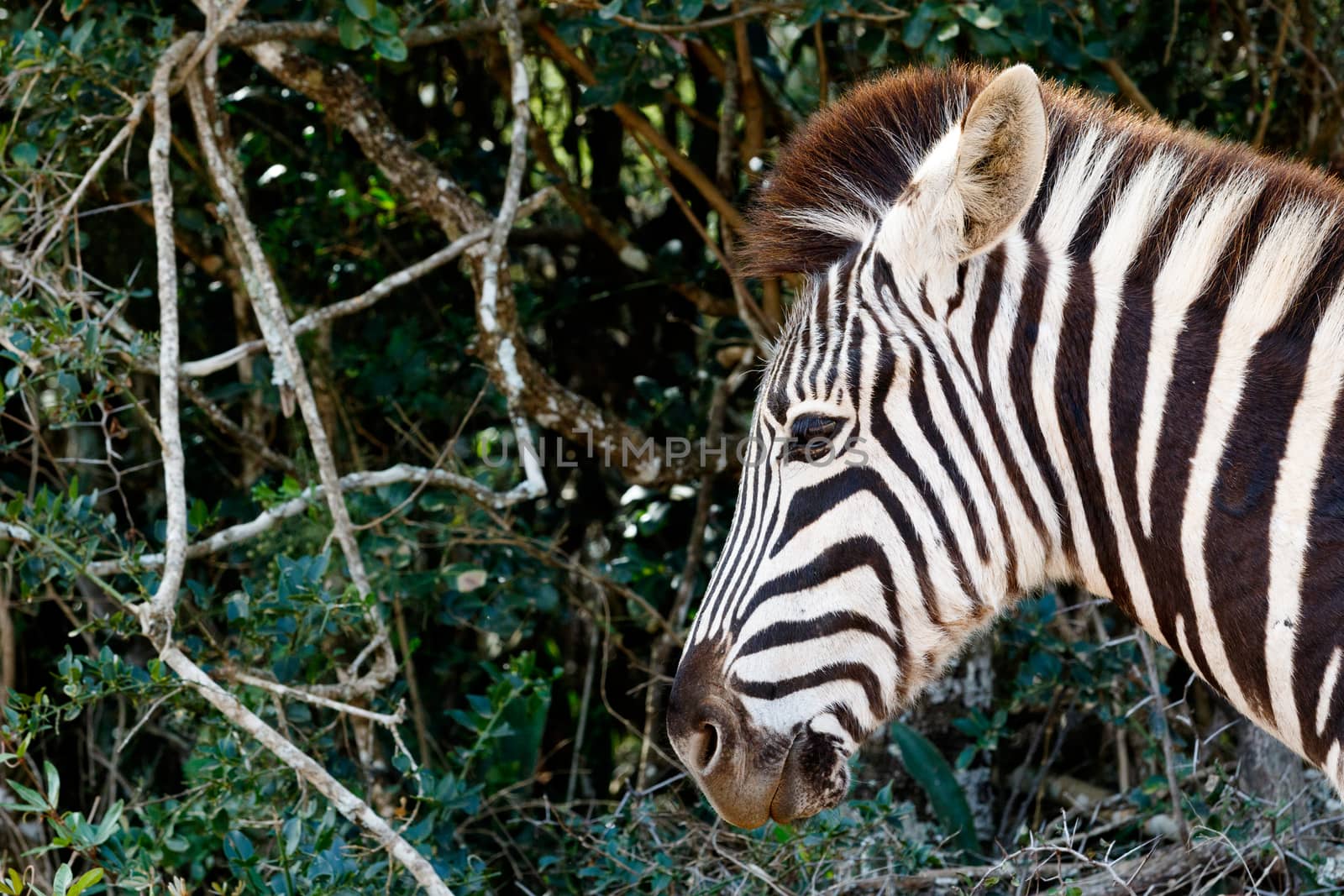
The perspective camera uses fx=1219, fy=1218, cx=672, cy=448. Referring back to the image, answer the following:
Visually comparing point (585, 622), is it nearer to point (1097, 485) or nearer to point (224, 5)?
point (224, 5)

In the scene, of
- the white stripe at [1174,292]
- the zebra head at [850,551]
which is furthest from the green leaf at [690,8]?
the white stripe at [1174,292]

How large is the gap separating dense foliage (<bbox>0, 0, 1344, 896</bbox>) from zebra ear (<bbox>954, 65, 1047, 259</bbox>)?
1251mm

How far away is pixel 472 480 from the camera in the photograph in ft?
11.9

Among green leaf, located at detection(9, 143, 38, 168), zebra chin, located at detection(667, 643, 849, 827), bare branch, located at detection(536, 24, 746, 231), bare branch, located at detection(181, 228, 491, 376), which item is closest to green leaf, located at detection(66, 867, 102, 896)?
zebra chin, located at detection(667, 643, 849, 827)

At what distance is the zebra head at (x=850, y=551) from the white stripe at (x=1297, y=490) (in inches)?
18.6

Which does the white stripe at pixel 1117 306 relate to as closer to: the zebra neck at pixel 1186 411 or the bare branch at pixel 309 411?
the zebra neck at pixel 1186 411

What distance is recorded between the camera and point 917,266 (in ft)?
7.33

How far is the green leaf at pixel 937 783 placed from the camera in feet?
12.1

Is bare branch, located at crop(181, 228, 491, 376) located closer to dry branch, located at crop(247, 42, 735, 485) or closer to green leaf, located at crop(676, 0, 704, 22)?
dry branch, located at crop(247, 42, 735, 485)

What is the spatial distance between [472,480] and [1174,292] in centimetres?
215

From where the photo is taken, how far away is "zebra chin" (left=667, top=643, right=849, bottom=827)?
2.24 m

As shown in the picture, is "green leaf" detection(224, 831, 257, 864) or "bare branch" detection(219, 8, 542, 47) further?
"bare branch" detection(219, 8, 542, 47)

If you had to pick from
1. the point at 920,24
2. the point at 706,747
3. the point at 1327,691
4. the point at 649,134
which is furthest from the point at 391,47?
the point at 1327,691

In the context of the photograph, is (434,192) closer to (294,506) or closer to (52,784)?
(294,506)
